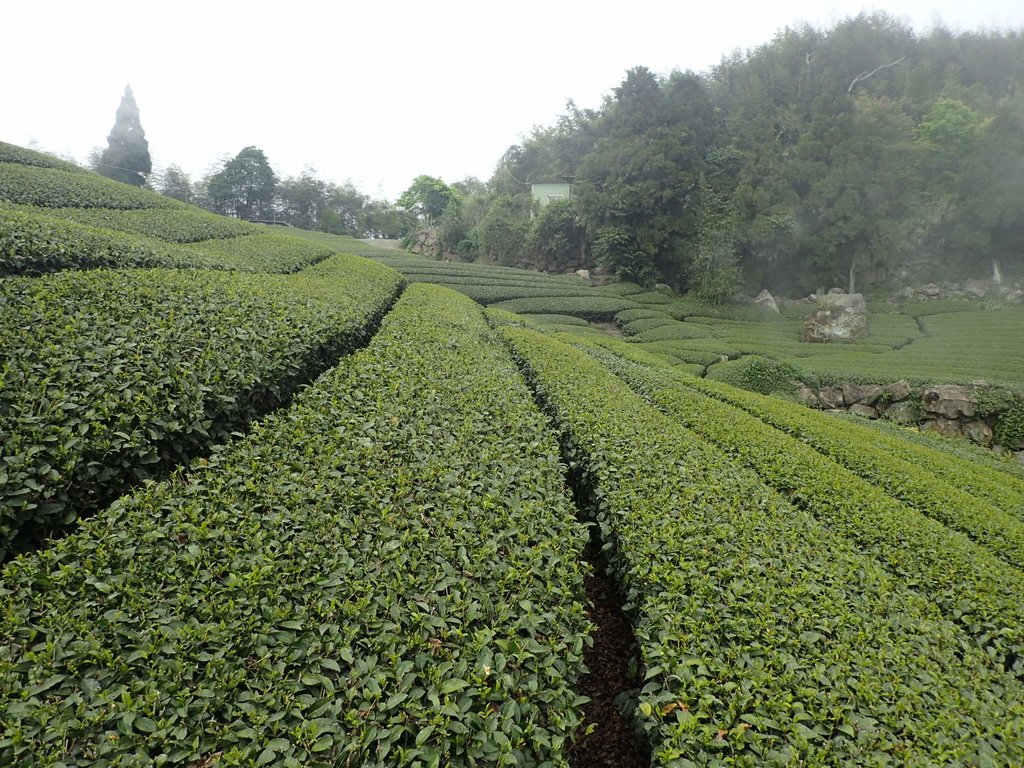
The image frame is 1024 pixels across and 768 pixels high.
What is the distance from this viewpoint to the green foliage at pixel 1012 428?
463 inches

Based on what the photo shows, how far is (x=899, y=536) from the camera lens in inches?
166

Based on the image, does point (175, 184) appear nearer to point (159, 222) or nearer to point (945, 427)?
point (159, 222)

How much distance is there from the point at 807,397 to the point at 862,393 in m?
1.49

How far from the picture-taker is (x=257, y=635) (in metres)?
1.93

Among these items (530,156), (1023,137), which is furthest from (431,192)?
(1023,137)

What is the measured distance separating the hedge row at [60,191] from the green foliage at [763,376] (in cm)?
1826

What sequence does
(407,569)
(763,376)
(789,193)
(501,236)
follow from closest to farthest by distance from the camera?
(407,569)
(763,376)
(789,193)
(501,236)

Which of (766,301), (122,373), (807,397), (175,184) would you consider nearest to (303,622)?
(122,373)

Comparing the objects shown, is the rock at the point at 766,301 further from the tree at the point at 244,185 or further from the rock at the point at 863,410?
the tree at the point at 244,185

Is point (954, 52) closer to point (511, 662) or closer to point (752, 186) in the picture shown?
point (752, 186)

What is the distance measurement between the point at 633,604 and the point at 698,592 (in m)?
0.40

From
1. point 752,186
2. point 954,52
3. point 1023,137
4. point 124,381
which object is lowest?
point 124,381

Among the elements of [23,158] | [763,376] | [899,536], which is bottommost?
[899,536]

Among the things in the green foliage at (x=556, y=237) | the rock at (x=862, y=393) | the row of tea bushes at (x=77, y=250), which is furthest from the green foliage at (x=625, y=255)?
the row of tea bushes at (x=77, y=250)
